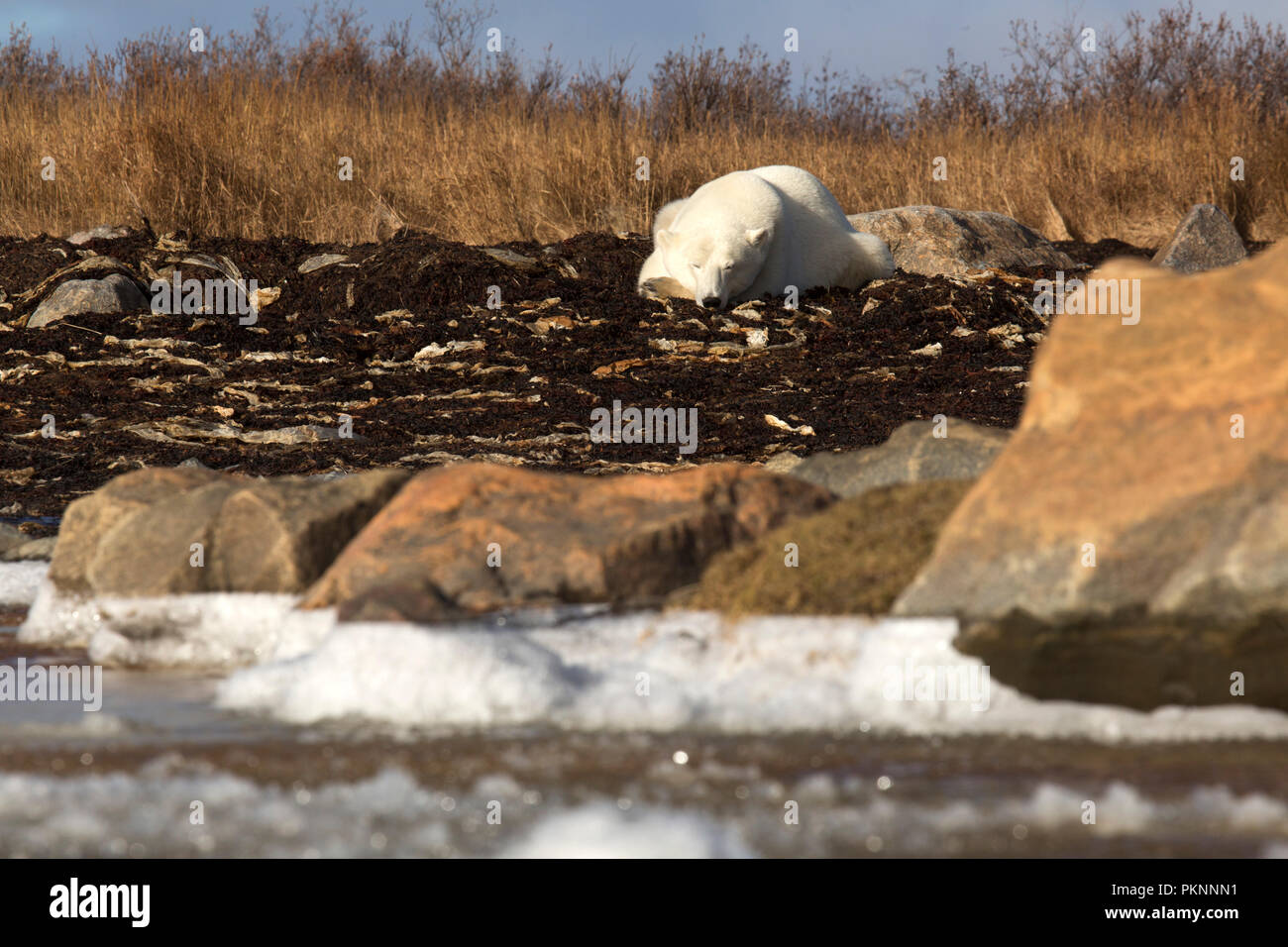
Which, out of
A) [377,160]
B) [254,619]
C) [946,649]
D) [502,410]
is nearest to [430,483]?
[254,619]

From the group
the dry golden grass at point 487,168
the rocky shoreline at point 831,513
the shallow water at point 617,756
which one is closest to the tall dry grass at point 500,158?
the dry golden grass at point 487,168

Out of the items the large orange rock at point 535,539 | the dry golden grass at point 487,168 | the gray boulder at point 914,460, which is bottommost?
the large orange rock at point 535,539

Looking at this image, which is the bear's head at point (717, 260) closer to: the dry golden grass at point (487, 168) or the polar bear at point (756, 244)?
the polar bear at point (756, 244)

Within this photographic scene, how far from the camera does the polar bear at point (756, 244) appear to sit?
10250 millimetres

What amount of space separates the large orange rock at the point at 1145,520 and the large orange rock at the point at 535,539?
0.67 meters

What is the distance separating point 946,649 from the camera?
268 cm

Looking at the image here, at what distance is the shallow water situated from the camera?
202cm

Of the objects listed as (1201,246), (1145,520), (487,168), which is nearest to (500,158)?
(487,168)

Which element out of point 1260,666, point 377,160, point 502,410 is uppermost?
point 377,160

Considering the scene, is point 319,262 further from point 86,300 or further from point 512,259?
point 86,300
